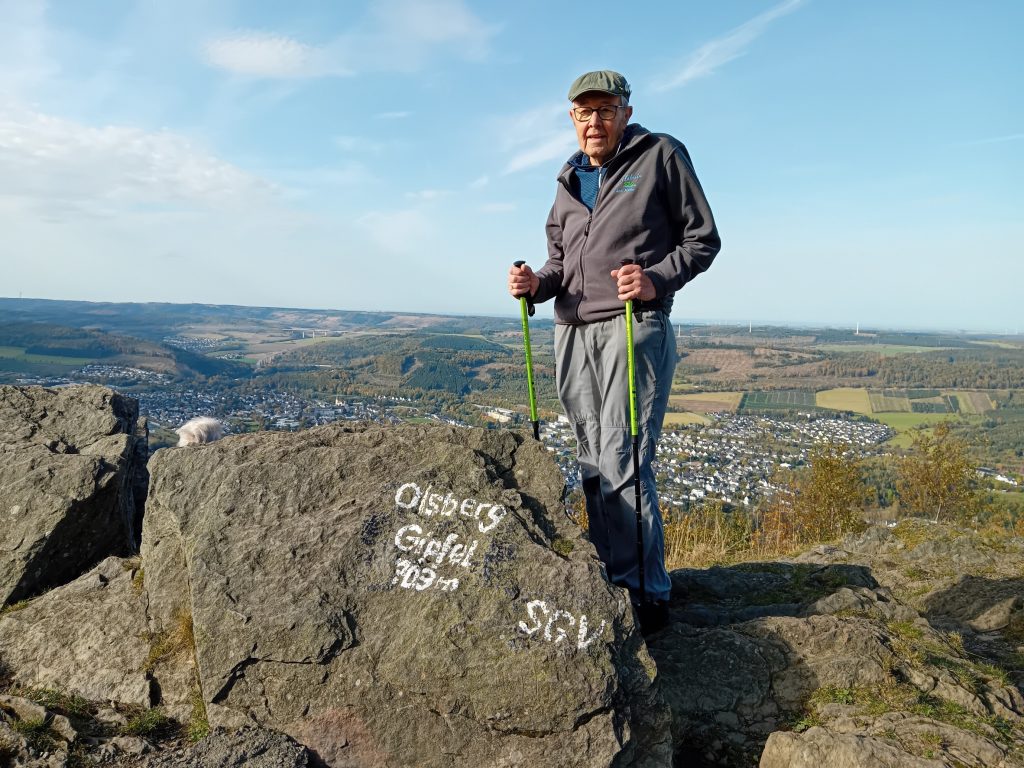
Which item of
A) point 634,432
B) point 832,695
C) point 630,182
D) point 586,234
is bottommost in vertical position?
point 832,695

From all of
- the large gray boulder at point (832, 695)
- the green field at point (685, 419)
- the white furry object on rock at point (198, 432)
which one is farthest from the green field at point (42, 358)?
the large gray boulder at point (832, 695)

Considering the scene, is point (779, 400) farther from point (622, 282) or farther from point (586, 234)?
point (622, 282)

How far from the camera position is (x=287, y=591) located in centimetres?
307

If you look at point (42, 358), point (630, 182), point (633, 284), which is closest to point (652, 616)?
point (633, 284)

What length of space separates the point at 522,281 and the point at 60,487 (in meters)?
3.85

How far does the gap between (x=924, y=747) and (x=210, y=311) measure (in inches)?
6579

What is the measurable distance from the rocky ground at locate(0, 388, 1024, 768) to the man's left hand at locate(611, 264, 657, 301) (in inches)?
46.2

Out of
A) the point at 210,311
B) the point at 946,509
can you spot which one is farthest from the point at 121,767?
the point at 210,311

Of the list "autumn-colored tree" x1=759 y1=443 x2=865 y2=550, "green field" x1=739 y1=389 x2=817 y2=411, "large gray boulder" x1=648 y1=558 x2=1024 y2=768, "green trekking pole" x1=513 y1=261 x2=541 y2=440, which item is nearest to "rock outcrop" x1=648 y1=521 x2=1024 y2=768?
"large gray boulder" x1=648 y1=558 x2=1024 y2=768

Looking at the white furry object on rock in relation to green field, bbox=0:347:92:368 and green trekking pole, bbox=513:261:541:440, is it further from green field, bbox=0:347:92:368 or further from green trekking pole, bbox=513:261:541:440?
green field, bbox=0:347:92:368

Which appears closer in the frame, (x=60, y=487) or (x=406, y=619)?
(x=406, y=619)

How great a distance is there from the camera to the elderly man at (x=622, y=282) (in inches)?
151

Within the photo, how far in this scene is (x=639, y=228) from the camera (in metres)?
3.93

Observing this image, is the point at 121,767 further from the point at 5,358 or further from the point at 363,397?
the point at 5,358
